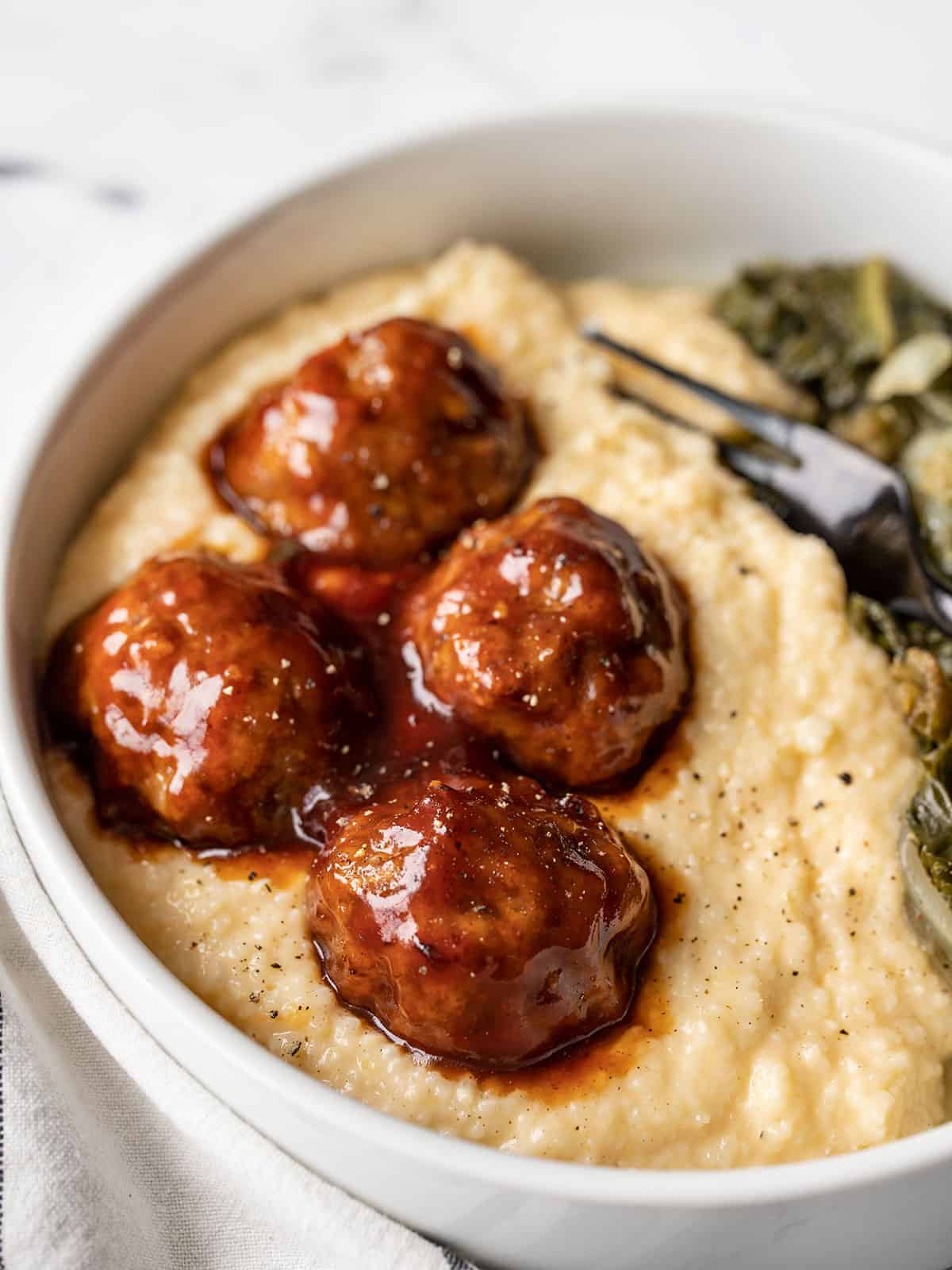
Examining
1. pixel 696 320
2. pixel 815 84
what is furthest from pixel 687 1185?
pixel 815 84

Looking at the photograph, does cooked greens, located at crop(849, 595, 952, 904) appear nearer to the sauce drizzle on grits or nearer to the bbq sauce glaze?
the sauce drizzle on grits

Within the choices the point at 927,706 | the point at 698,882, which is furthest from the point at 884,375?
the point at 698,882

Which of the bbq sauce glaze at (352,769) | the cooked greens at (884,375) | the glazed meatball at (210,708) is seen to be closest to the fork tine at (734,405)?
the cooked greens at (884,375)

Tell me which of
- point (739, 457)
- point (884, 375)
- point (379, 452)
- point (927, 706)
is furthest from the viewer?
point (884, 375)

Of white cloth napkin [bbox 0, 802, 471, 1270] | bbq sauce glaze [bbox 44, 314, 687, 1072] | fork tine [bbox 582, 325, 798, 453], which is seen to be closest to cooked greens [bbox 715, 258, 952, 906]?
fork tine [bbox 582, 325, 798, 453]

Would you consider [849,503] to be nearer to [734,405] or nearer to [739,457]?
[739,457]

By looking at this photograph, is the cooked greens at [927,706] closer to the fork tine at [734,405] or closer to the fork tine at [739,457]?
the fork tine at [739,457]
